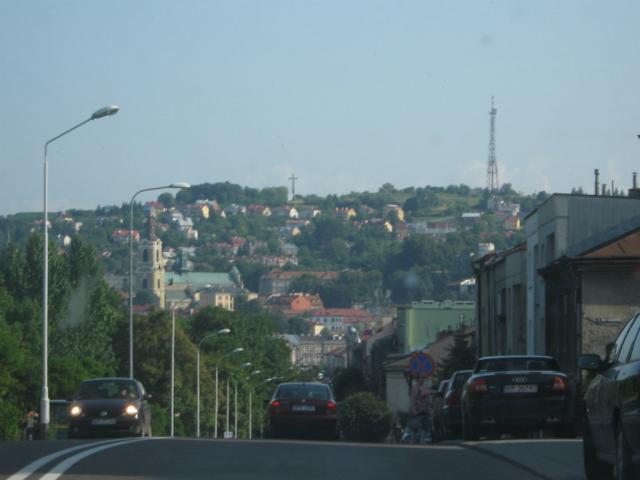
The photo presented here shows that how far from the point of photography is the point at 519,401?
21688 mm

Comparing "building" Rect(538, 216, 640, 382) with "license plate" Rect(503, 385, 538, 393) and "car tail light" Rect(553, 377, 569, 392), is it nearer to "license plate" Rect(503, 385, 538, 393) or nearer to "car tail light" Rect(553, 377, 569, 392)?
"car tail light" Rect(553, 377, 569, 392)

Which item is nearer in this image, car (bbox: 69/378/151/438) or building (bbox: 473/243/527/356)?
car (bbox: 69/378/151/438)

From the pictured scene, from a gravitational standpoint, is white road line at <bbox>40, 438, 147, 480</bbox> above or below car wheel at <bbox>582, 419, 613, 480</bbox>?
below

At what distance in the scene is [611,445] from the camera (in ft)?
39.5

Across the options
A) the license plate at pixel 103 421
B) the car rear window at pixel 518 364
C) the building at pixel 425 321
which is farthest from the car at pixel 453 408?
the building at pixel 425 321

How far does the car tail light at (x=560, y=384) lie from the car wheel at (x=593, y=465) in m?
8.06

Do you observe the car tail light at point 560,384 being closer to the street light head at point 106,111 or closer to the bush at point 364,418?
the street light head at point 106,111

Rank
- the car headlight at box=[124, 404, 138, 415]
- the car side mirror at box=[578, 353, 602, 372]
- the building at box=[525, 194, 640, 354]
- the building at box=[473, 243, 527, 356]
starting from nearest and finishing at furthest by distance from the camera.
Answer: the car side mirror at box=[578, 353, 602, 372], the car headlight at box=[124, 404, 138, 415], the building at box=[525, 194, 640, 354], the building at box=[473, 243, 527, 356]

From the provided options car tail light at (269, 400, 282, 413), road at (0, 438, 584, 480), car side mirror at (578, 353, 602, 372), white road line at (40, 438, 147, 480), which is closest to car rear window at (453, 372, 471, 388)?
car tail light at (269, 400, 282, 413)

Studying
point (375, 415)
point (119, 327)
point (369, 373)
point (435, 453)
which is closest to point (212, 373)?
point (119, 327)

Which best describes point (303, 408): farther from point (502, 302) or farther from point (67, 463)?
point (502, 302)

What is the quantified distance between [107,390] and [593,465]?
1665cm

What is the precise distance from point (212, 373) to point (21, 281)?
15.9 meters

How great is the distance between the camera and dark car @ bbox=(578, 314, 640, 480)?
35.5 feet
